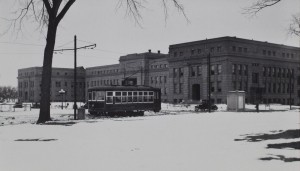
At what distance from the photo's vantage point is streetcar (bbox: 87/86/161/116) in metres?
31.8

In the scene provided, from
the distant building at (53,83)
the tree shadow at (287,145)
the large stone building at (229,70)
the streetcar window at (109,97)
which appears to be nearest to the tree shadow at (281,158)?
the tree shadow at (287,145)

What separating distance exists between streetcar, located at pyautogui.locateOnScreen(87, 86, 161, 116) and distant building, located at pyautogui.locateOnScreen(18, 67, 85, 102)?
3272 inches

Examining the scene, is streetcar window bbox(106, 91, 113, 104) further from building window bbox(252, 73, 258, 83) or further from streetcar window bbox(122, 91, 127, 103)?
building window bbox(252, 73, 258, 83)

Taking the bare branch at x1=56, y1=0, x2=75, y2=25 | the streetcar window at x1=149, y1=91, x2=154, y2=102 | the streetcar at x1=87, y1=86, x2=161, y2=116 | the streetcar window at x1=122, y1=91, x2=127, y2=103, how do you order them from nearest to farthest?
1. the bare branch at x1=56, y1=0, x2=75, y2=25
2. the streetcar at x1=87, y1=86, x2=161, y2=116
3. the streetcar window at x1=122, y1=91, x2=127, y2=103
4. the streetcar window at x1=149, y1=91, x2=154, y2=102

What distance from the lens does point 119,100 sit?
32.6m

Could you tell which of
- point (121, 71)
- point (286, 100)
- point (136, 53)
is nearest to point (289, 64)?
point (286, 100)

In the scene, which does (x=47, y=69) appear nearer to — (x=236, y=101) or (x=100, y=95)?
(x=100, y=95)

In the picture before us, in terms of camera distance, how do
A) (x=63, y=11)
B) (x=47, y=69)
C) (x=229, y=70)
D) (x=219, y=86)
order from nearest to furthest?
(x=63, y=11) < (x=47, y=69) < (x=229, y=70) < (x=219, y=86)

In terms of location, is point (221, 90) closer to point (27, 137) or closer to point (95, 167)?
point (27, 137)

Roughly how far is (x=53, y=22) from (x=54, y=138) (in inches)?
426

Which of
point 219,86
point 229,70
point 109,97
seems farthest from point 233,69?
point 109,97

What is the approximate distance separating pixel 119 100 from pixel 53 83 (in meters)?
88.7

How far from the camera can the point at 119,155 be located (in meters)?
10.7

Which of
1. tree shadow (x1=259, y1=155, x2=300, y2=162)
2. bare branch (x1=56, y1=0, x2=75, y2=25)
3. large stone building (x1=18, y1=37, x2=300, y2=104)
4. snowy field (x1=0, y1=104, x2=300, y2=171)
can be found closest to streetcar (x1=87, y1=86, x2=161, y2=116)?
bare branch (x1=56, y1=0, x2=75, y2=25)
